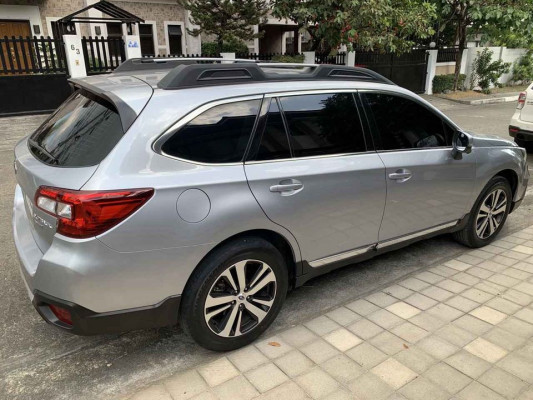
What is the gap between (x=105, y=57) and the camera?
12.2 metres

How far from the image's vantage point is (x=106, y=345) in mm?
2783

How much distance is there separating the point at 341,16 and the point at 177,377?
11011 mm

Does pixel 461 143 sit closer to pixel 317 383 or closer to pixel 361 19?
pixel 317 383

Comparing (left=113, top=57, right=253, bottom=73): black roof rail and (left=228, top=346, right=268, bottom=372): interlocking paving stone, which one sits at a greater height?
(left=113, top=57, right=253, bottom=73): black roof rail

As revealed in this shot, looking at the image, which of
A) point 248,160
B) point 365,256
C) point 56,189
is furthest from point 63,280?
point 365,256

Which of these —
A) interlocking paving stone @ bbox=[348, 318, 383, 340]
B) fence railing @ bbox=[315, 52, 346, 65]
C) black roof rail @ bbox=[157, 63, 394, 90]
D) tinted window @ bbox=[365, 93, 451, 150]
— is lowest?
interlocking paving stone @ bbox=[348, 318, 383, 340]

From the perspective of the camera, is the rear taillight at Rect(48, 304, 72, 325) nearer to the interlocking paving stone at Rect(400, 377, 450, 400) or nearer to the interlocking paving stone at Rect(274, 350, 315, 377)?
the interlocking paving stone at Rect(274, 350, 315, 377)

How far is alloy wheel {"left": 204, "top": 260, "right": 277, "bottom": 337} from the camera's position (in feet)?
8.34

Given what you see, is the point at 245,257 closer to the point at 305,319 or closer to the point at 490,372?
the point at 305,319

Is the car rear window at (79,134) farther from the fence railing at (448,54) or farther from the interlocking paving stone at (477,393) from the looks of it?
the fence railing at (448,54)

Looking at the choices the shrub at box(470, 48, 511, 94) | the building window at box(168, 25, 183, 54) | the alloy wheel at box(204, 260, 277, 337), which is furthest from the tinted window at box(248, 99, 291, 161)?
the shrub at box(470, 48, 511, 94)

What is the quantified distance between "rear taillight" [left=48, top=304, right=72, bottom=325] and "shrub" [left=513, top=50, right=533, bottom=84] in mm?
24938

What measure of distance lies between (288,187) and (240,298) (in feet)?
2.44

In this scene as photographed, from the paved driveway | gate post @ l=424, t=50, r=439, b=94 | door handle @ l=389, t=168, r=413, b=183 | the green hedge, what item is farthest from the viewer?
the green hedge
